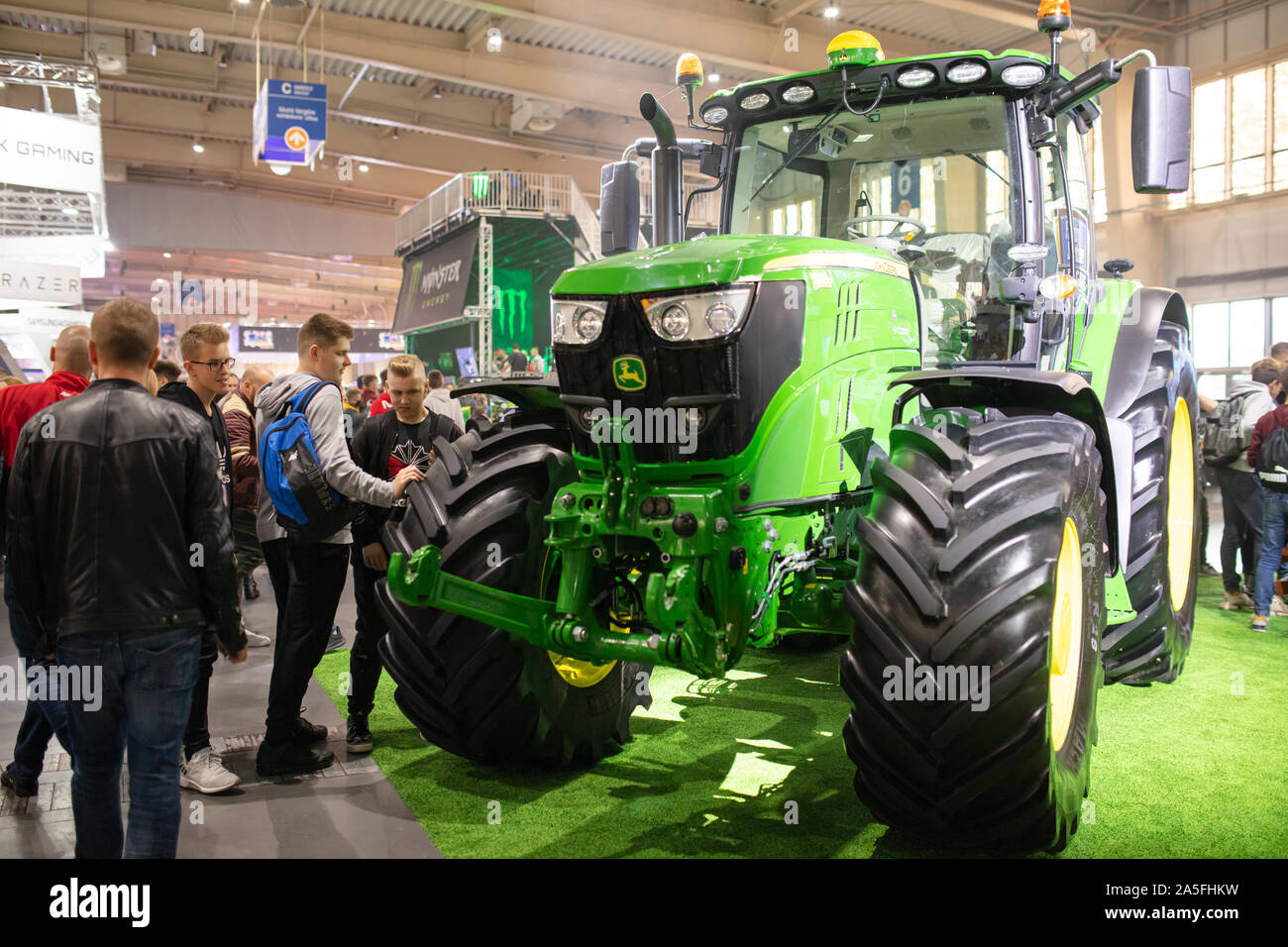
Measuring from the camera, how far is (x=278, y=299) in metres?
44.4

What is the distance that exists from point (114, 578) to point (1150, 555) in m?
4.07

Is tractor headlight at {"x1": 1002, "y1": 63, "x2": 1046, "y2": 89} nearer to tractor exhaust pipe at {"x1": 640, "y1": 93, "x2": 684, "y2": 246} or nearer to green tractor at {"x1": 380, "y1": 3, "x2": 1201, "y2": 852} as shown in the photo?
green tractor at {"x1": 380, "y1": 3, "x2": 1201, "y2": 852}

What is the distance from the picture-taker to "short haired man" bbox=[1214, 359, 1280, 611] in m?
7.81

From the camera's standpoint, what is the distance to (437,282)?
2166 cm

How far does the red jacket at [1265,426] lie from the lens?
289 inches

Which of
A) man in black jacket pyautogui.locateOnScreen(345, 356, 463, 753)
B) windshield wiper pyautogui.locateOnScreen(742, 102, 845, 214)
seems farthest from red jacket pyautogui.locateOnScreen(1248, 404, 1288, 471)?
man in black jacket pyautogui.locateOnScreen(345, 356, 463, 753)

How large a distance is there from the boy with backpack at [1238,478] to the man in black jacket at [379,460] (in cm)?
552

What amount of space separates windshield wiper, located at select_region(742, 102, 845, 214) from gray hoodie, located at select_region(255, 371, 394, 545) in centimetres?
198

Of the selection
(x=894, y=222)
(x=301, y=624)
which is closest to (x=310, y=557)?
(x=301, y=624)

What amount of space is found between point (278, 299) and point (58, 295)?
32.7 meters

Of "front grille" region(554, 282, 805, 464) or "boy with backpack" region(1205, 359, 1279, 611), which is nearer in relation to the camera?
"front grille" region(554, 282, 805, 464)

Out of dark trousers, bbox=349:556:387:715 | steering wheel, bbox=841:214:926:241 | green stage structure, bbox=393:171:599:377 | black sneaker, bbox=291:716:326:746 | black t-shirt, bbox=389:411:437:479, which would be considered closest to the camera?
steering wheel, bbox=841:214:926:241

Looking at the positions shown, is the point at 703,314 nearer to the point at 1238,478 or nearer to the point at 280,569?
the point at 280,569
